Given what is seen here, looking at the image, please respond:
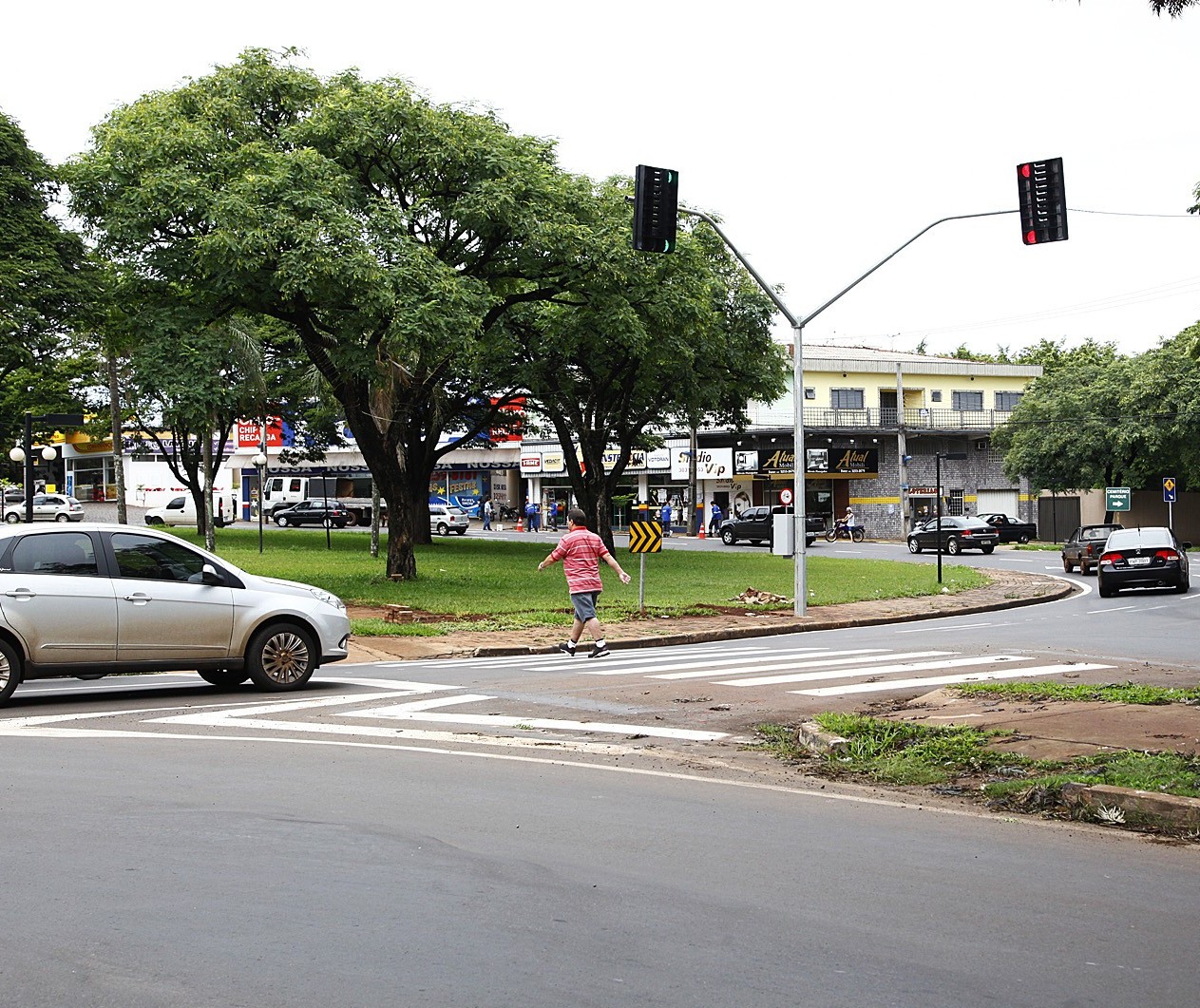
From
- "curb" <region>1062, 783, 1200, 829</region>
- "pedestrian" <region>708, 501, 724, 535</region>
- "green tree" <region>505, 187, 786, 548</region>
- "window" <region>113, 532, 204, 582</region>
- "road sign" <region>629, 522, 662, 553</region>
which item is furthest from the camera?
"pedestrian" <region>708, 501, 724, 535</region>

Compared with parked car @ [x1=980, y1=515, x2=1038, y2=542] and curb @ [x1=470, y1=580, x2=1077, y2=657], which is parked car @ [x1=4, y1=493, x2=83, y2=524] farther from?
curb @ [x1=470, y1=580, x2=1077, y2=657]

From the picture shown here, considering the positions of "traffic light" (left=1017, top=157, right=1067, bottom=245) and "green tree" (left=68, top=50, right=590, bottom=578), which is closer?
"traffic light" (left=1017, top=157, right=1067, bottom=245)

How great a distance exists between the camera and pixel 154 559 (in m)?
12.6

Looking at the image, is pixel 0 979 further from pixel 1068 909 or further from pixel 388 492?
pixel 388 492

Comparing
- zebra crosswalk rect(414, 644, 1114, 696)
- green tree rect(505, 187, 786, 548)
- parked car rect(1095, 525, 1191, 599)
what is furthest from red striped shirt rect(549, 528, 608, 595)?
parked car rect(1095, 525, 1191, 599)

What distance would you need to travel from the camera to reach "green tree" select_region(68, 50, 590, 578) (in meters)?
24.7

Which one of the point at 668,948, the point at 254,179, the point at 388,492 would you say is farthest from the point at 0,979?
the point at 388,492

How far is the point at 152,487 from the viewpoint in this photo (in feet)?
246

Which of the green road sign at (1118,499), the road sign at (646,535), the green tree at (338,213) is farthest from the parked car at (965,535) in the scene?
the road sign at (646,535)

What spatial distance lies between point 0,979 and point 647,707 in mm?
8061

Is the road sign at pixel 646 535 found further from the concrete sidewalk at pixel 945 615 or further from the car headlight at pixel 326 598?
the car headlight at pixel 326 598

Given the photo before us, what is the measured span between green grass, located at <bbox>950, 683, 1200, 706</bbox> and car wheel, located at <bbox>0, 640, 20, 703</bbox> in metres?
8.46

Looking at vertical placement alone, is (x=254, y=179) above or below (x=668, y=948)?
above

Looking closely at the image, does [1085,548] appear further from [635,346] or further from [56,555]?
[56,555]
